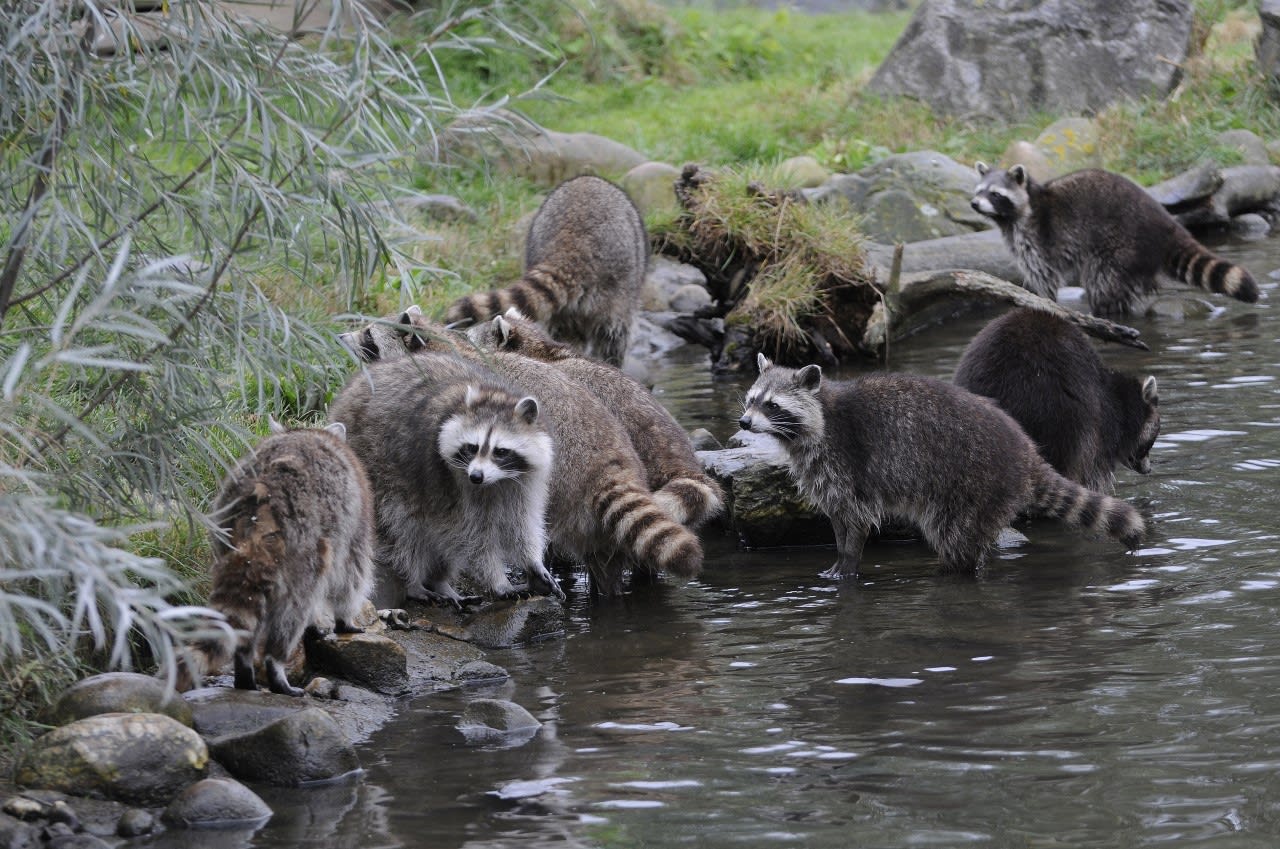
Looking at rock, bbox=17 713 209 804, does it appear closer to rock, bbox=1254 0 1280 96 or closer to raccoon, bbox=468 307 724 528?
raccoon, bbox=468 307 724 528

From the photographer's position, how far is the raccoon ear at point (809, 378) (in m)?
5.85

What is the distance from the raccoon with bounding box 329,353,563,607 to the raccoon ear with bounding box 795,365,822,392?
1078 millimetres

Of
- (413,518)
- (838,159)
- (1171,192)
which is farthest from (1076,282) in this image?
(413,518)

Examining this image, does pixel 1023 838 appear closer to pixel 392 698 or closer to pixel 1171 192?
pixel 392 698

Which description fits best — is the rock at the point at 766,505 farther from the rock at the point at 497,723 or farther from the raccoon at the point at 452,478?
the rock at the point at 497,723

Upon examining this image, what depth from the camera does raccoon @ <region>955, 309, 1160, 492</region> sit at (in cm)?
631

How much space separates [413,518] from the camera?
5359mm

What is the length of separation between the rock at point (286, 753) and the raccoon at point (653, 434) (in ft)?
6.27

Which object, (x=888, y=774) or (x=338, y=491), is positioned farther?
(x=338, y=491)

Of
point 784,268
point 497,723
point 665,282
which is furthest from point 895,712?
point 665,282

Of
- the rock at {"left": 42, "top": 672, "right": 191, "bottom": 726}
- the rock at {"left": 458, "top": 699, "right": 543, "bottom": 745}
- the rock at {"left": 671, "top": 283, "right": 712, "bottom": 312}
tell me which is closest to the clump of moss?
the rock at {"left": 671, "top": 283, "right": 712, "bottom": 312}

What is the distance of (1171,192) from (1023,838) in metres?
9.38

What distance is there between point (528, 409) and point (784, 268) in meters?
3.98

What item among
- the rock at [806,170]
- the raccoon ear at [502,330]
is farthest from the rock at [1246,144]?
the raccoon ear at [502,330]
